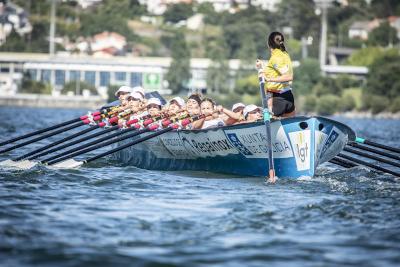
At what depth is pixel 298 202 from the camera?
16.6 meters

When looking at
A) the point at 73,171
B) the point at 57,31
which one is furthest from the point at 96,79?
the point at 73,171

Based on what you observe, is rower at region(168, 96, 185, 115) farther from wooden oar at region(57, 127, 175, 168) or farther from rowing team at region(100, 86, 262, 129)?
wooden oar at region(57, 127, 175, 168)

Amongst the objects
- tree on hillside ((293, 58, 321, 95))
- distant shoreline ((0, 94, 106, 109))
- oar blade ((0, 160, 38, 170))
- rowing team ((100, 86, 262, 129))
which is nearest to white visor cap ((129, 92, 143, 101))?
rowing team ((100, 86, 262, 129))

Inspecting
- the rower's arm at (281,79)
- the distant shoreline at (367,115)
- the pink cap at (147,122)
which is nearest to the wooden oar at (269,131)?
the rower's arm at (281,79)

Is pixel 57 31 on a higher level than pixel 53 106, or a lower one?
higher

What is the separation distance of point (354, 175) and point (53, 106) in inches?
4425

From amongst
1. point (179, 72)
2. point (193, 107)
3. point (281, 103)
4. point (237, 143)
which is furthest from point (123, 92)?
point (179, 72)

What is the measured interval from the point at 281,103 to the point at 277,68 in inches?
30.0

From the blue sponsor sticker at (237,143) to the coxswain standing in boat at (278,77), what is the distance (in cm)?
91

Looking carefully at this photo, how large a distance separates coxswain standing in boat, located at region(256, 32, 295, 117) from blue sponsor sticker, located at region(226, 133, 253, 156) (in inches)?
35.7

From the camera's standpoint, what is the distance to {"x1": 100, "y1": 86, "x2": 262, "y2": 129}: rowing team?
2159 centimetres

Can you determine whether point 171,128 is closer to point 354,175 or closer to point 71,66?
point 354,175

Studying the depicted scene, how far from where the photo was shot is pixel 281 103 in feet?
67.2

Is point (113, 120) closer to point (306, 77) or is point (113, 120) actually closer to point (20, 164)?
point (20, 164)
